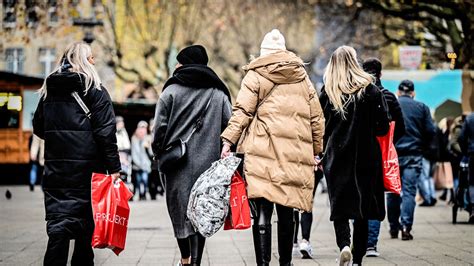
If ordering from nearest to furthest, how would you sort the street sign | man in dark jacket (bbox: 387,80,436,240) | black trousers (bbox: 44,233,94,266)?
black trousers (bbox: 44,233,94,266)
man in dark jacket (bbox: 387,80,436,240)
the street sign

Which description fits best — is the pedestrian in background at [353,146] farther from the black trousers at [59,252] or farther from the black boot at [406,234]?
the black boot at [406,234]

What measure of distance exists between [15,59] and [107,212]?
56.6m

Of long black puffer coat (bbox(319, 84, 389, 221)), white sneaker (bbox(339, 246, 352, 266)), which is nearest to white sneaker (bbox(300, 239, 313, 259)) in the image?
long black puffer coat (bbox(319, 84, 389, 221))

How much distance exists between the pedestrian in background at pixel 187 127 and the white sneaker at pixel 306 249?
2.18 metres

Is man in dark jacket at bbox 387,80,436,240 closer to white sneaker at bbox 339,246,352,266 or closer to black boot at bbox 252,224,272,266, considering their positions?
white sneaker at bbox 339,246,352,266

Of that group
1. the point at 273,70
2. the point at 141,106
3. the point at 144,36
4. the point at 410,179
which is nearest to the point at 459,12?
the point at 410,179

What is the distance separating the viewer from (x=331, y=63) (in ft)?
34.3

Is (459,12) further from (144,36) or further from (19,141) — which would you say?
(144,36)

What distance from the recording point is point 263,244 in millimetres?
9172

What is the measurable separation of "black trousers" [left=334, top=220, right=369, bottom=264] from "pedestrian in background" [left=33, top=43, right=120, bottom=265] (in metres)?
2.32

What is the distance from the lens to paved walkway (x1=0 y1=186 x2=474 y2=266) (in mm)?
11695

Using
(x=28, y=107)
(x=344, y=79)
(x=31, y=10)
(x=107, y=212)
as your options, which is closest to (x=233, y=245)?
(x=344, y=79)

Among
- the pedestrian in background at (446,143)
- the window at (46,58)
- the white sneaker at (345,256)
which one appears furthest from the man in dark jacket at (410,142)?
the window at (46,58)

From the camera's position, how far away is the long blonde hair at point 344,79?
34.0 feet
